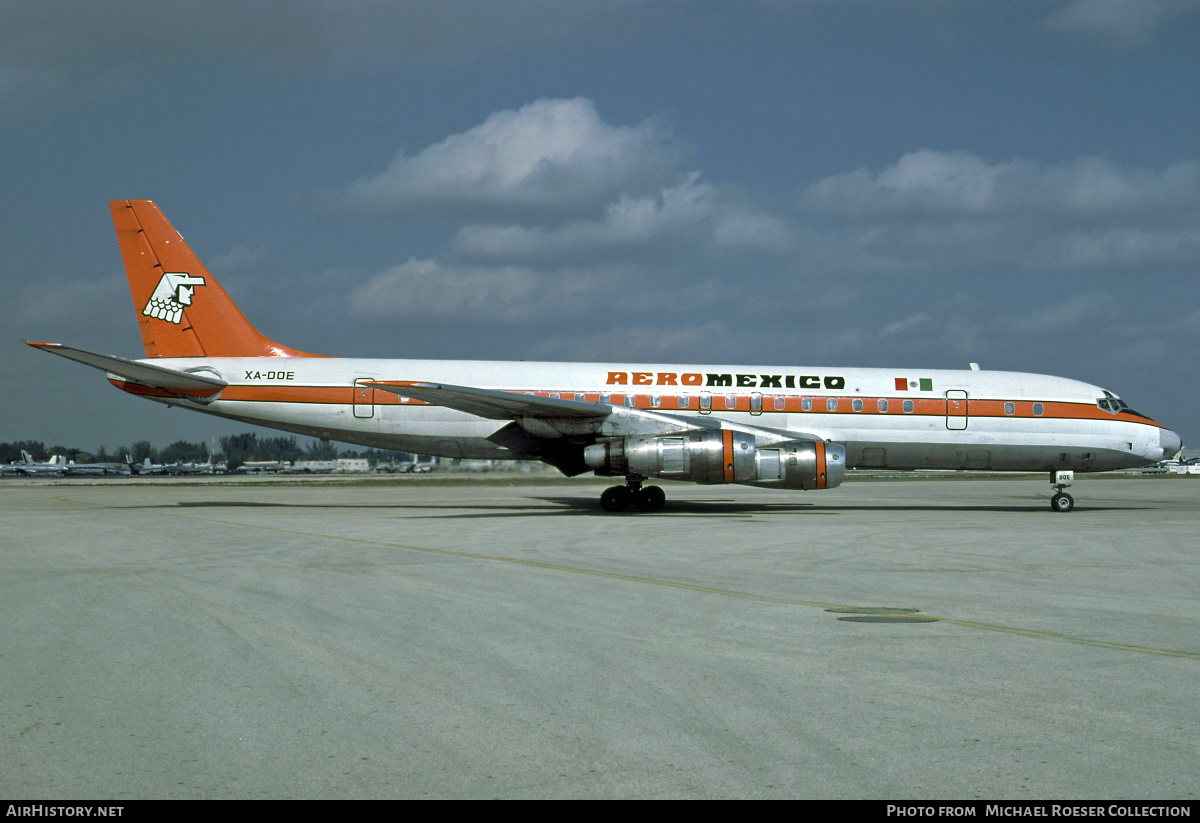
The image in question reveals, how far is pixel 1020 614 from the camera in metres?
8.43

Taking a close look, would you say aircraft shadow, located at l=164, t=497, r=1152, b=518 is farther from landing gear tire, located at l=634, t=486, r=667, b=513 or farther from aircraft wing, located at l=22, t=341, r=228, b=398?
aircraft wing, located at l=22, t=341, r=228, b=398

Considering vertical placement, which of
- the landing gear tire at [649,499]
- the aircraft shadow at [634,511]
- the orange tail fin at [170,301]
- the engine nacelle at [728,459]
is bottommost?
the aircraft shadow at [634,511]

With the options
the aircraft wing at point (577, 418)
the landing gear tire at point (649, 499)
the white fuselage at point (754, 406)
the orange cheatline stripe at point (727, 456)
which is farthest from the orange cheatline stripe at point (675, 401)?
the orange cheatline stripe at point (727, 456)

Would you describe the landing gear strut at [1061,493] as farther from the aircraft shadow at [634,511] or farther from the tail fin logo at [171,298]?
the tail fin logo at [171,298]

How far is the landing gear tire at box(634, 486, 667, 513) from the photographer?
22.9 m

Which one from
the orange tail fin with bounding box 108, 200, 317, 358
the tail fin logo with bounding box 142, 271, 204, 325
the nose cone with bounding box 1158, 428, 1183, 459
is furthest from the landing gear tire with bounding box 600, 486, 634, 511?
the nose cone with bounding box 1158, 428, 1183, 459

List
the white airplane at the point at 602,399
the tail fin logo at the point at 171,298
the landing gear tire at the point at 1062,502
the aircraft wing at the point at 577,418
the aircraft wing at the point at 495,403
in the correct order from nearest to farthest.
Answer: the aircraft wing at the point at 495,403
the aircraft wing at the point at 577,418
the white airplane at the point at 602,399
the landing gear tire at the point at 1062,502
the tail fin logo at the point at 171,298

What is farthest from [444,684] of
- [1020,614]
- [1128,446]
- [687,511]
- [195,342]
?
[1128,446]

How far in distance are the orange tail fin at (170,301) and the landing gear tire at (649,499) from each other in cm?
992

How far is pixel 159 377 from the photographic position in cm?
2359

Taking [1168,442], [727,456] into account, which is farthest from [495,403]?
[1168,442]

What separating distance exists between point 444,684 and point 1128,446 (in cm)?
2441

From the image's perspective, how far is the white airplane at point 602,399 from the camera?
23641 mm

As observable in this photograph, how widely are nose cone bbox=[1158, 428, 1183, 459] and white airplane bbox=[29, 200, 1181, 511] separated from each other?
5cm
